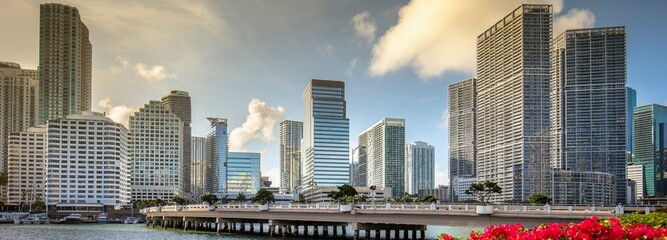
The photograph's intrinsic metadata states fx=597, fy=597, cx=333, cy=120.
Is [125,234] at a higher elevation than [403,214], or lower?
lower

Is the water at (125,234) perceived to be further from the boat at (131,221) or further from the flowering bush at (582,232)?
the flowering bush at (582,232)

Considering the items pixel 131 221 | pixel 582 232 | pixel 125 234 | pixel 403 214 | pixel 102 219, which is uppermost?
pixel 582 232

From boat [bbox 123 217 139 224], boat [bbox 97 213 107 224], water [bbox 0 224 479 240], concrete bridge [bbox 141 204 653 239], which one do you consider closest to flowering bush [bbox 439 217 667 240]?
concrete bridge [bbox 141 204 653 239]

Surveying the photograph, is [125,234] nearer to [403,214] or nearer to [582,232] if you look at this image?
[403,214]

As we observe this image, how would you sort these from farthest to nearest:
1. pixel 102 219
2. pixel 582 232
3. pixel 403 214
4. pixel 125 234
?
pixel 102 219, pixel 125 234, pixel 403 214, pixel 582 232

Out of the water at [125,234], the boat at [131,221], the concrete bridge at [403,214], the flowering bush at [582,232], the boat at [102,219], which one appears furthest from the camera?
the boat at [102,219]

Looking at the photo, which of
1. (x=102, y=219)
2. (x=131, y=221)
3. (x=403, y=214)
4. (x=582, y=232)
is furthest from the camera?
(x=102, y=219)

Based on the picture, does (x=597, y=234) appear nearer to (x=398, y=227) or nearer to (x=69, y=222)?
(x=398, y=227)

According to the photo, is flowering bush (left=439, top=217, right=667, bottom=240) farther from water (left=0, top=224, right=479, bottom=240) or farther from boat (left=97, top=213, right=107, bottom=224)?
boat (left=97, top=213, right=107, bottom=224)

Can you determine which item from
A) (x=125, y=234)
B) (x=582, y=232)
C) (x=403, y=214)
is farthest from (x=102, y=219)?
(x=582, y=232)

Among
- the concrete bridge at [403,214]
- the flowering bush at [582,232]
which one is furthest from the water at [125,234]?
the flowering bush at [582,232]

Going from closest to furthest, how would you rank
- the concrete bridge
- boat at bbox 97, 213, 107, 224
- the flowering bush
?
the flowering bush
the concrete bridge
boat at bbox 97, 213, 107, 224

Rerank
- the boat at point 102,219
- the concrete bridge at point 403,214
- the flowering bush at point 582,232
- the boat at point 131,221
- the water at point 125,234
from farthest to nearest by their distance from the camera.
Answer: the boat at point 102,219
the boat at point 131,221
the water at point 125,234
the concrete bridge at point 403,214
the flowering bush at point 582,232

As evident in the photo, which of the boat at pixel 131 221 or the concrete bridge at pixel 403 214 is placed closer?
the concrete bridge at pixel 403 214
